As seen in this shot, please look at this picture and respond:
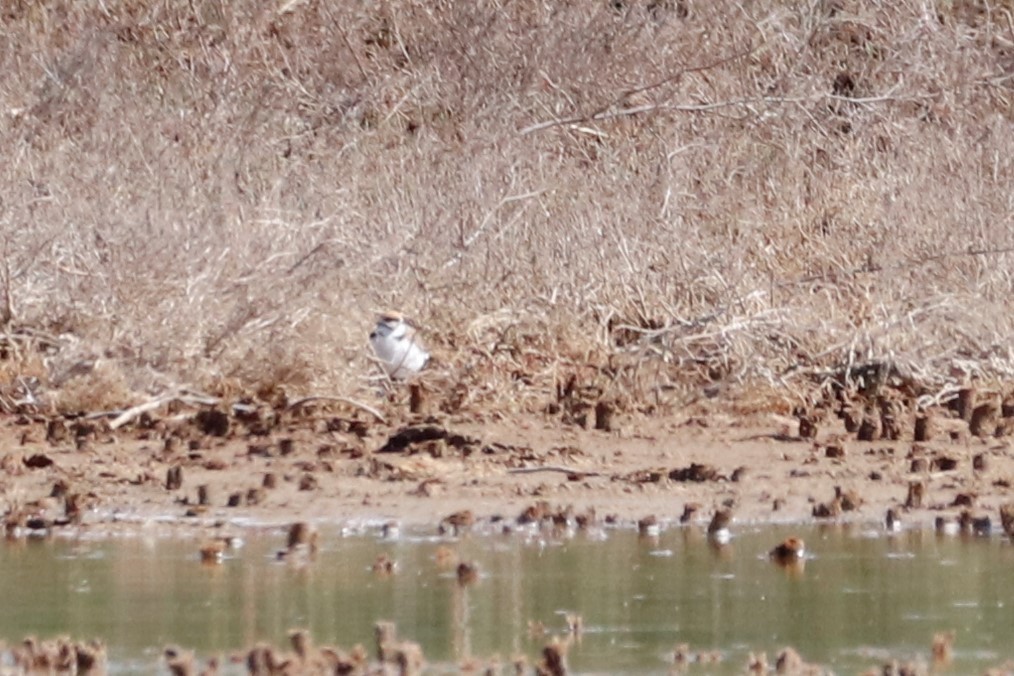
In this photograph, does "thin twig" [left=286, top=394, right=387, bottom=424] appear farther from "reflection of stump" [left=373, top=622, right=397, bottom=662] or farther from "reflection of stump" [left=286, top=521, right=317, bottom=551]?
"reflection of stump" [left=373, top=622, right=397, bottom=662]

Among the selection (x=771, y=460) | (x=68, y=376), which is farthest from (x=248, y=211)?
(x=771, y=460)

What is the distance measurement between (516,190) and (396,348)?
194 cm

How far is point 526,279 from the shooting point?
394 inches

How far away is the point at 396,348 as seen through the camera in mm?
9242

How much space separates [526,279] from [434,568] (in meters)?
3.69

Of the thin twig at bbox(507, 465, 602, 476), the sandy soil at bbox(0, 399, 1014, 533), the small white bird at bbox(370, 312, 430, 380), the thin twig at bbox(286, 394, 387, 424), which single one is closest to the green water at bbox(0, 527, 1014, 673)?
the sandy soil at bbox(0, 399, 1014, 533)

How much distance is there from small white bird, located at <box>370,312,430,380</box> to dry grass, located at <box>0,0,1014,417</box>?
101mm

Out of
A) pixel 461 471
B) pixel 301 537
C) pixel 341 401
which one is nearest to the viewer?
pixel 301 537

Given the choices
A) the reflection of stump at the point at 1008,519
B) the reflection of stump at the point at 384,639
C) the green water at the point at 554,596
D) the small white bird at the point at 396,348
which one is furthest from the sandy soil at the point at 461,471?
the reflection of stump at the point at 384,639

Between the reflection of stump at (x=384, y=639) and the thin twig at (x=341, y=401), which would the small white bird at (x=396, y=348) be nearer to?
the thin twig at (x=341, y=401)

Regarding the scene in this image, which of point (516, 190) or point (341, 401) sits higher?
point (516, 190)

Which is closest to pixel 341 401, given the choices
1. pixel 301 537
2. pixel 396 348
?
pixel 396 348

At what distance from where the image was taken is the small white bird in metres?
9.23

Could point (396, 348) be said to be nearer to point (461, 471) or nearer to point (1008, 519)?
point (461, 471)
